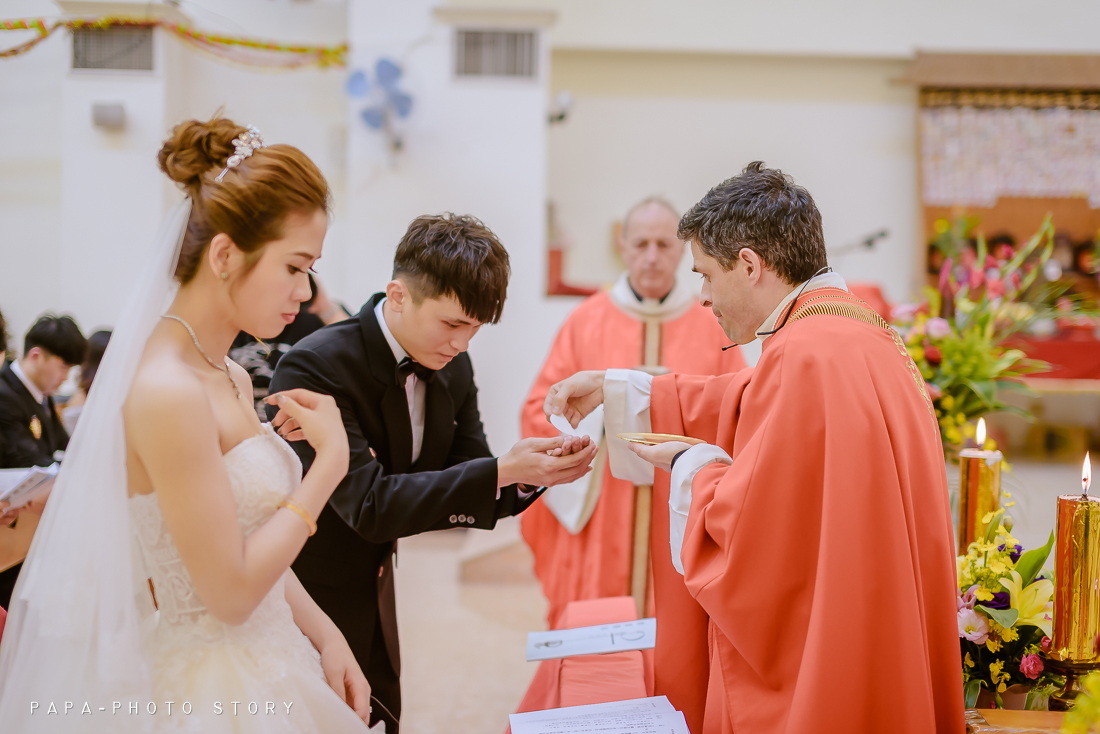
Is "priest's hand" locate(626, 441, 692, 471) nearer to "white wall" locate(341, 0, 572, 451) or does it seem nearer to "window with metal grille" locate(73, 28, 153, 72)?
"white wall" locate(341, 0, 572, 451)

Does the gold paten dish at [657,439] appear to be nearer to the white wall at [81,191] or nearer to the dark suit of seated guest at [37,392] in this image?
the dark suit of seated guest at [37,392]

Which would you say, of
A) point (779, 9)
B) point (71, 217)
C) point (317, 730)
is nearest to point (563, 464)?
point (317, 730)

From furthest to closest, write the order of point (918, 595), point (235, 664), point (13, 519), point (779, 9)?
point (779, 9), point (13, 519), point (918, 595), point (235, 664)

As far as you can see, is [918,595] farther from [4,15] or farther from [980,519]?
[4,15]

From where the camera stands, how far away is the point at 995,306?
2957mm

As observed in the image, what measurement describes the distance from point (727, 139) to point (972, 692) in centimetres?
677

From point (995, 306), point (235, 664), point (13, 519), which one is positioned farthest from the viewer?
point (995, 306)

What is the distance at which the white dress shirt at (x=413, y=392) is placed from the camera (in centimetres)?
184

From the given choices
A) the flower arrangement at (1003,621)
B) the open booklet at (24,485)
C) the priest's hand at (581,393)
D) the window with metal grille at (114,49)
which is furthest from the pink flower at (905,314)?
the window with metal grille at (114,49)

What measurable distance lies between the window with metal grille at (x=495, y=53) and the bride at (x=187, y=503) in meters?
4.97

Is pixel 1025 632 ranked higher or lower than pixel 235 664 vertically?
lower

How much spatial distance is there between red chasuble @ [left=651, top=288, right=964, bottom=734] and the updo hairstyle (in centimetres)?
92

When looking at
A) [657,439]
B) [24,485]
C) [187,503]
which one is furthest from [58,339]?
[657,439]

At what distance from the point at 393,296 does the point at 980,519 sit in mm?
1497
